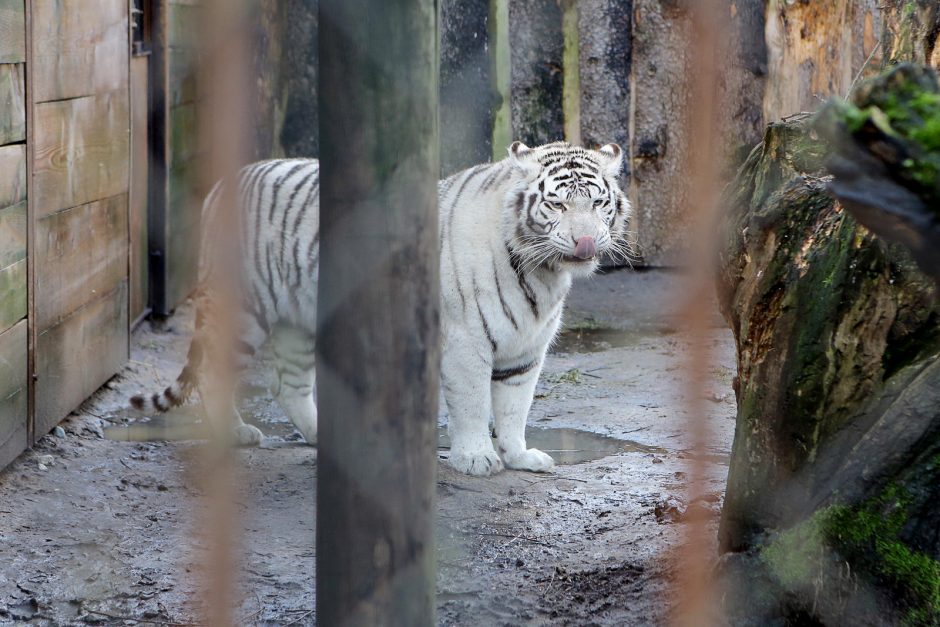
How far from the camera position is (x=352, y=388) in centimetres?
157

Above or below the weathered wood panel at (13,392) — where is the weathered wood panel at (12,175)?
above

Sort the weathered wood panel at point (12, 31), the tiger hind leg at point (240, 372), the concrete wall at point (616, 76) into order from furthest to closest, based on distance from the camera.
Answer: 1. the concrete wall at point (616, 76)
2. the tiger hind leg at point (240, 372)
3. the weathered wood panel at point (12, 31)

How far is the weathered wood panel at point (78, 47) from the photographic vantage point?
377 centimetres

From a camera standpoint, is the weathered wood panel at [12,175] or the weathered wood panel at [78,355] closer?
the weathered wood panel at [12,175]

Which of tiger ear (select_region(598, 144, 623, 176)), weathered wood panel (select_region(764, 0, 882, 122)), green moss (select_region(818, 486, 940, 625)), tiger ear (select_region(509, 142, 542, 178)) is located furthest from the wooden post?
weathered wood panel (select_region(764, 0, 882, 122))

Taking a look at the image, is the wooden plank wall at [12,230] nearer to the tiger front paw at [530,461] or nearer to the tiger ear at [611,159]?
the tiger front paw at [530,461]

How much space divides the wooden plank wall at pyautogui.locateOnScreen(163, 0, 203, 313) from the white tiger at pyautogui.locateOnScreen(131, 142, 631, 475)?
1.98 meters

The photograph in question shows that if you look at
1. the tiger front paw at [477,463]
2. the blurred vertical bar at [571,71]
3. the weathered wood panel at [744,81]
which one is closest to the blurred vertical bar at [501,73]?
the blurred vertical bar at [571,71]

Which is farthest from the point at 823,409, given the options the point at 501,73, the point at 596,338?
the point at 501,73

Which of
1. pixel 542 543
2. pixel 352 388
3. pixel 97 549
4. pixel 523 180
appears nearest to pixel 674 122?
pixel 523 180

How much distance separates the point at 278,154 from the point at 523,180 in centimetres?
325

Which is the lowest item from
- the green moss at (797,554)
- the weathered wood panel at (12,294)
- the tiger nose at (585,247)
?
the green moss at (797,554)

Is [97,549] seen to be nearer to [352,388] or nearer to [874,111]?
[352,388]

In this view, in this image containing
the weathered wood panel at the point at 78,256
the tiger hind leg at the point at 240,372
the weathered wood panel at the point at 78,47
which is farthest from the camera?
the tiger hind leg at the point at 240,372
